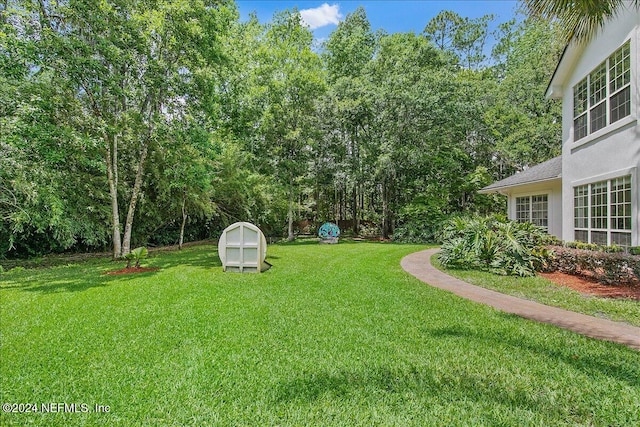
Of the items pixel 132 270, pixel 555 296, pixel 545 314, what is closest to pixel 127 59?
pixel 132 270

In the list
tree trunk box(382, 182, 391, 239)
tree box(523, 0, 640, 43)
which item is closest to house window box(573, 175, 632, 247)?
tree box(523, 0, 640, 43)

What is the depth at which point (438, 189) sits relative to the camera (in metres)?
19.8

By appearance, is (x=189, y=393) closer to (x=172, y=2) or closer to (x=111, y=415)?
(x=111, y=415)

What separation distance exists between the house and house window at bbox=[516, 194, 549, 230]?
6.34 ft

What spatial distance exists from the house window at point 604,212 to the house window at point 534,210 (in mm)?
3127

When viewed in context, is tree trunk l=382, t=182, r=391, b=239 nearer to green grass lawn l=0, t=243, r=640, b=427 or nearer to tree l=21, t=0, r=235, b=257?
tree l=21, t=0, r=235, b=257

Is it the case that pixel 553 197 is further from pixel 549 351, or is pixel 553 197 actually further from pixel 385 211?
pixel 549 351

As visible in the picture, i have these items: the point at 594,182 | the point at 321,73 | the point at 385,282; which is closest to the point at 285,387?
the point at 385,282

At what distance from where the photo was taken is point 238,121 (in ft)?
48.6

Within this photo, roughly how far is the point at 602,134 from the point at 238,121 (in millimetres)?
12742

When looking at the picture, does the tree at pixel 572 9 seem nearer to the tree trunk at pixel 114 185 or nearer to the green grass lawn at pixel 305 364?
the green grass lawn at pixel 305 364

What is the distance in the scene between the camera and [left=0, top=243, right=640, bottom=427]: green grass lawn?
2.53 metres

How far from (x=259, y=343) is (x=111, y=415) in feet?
5.41

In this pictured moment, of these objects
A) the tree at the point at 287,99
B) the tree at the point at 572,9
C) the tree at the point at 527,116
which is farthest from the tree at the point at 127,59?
the tree at the point at 527,116
